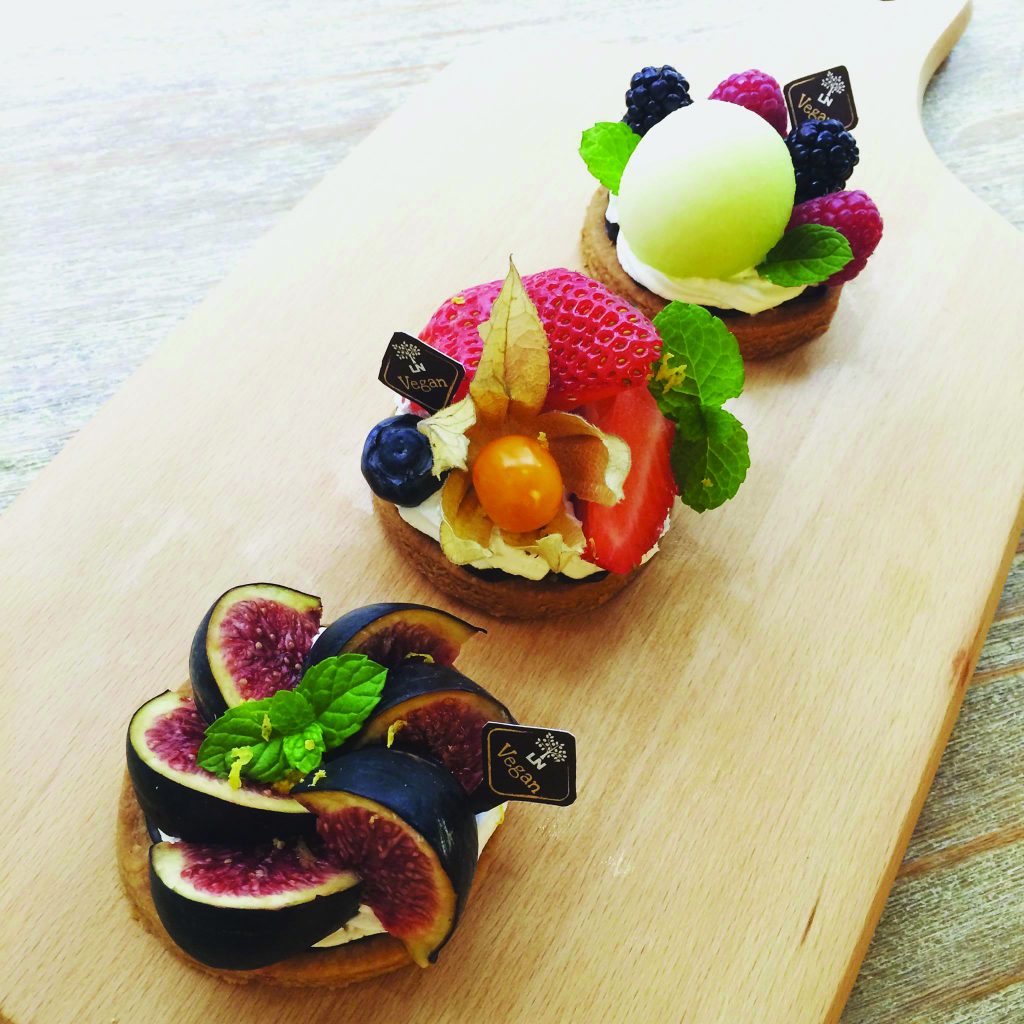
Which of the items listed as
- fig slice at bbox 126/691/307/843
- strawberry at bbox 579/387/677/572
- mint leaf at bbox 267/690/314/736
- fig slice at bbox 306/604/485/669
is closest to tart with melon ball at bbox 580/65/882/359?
strawberry at bbox 579/387/677/572

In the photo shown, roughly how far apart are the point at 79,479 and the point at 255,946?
1.29 m

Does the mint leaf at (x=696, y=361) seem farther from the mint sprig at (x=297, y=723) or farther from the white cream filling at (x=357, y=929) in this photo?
the white cream filling at (x=357, y=929)

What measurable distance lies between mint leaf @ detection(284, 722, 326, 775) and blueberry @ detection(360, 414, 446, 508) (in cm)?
57

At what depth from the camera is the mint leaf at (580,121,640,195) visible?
8.83ft

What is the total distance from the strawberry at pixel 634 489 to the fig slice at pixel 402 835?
23.8 inches

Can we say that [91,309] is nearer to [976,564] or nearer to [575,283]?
[575,283]

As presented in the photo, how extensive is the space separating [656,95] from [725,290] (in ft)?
1.78

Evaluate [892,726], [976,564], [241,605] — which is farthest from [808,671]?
[241,605]

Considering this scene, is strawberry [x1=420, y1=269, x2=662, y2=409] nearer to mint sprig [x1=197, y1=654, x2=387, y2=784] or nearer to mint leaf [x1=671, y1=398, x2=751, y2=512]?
mint leaf [x1=671, y1=398, x2=751, y2=512]

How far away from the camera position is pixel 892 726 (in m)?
2.20

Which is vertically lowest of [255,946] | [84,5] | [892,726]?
[892,726]

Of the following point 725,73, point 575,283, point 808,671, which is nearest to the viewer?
point 575,283

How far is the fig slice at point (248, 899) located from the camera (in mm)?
1584

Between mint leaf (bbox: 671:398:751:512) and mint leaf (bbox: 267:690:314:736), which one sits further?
mint leaf (bbox: 671:398:751:512)
